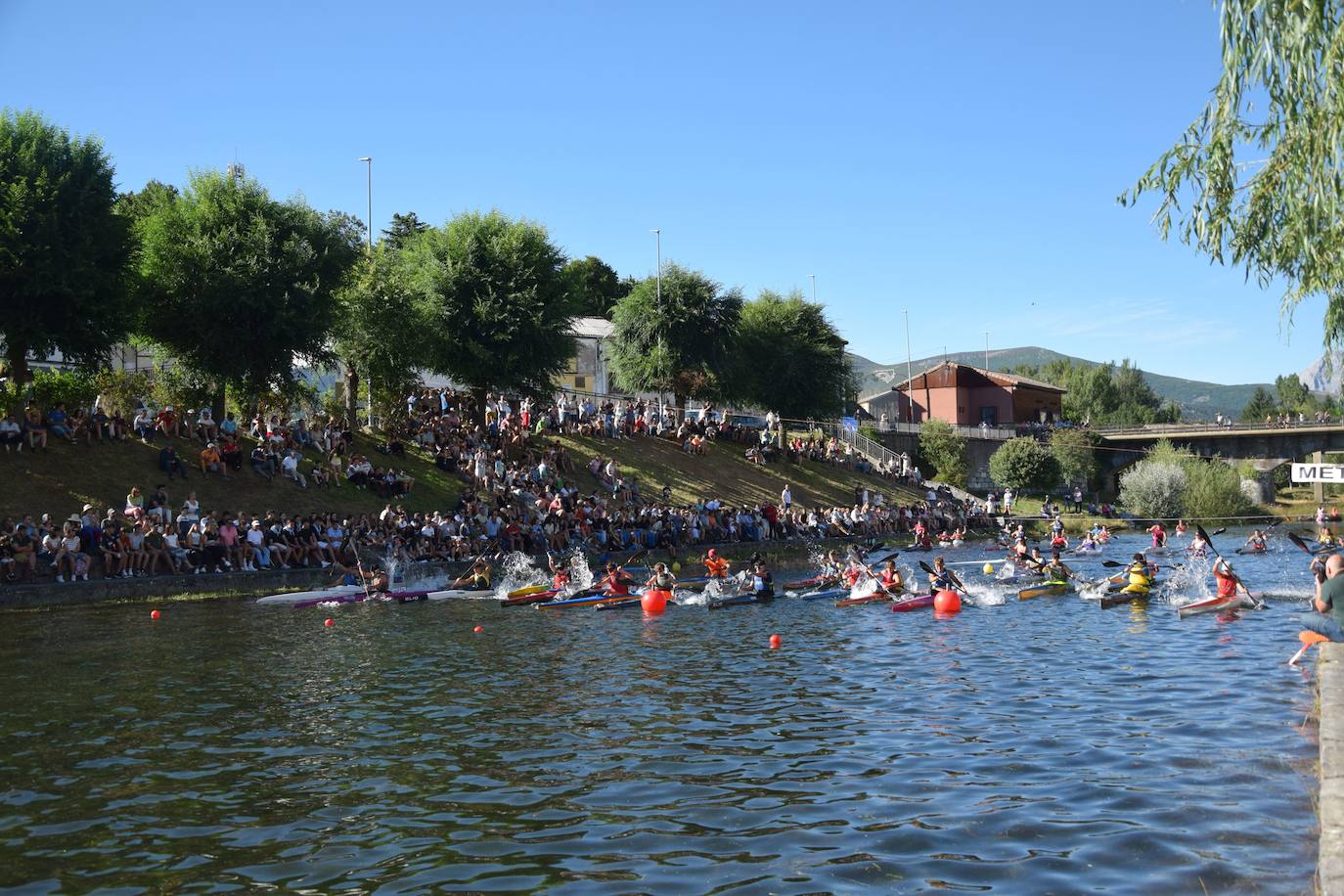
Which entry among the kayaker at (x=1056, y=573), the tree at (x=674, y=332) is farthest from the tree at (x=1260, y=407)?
the kayaker at (x=1056, y=573)

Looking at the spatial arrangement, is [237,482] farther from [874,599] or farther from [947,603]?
[947,603]

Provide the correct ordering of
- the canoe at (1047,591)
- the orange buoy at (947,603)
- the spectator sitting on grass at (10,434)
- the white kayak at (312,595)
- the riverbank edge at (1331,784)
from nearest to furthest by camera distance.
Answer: the riverbank edge at (1331,784) < the orange buoy at (947,603) < the white kayak at (312,595) < the canoe at (1047,591) < the spectator sitting on grass at (10,434)

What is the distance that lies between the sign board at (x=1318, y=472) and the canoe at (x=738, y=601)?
29.9m

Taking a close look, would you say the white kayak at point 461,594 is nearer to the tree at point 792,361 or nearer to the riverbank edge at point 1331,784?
the riverbank edge at point 1331,784

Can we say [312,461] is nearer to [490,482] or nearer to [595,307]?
[490,482]

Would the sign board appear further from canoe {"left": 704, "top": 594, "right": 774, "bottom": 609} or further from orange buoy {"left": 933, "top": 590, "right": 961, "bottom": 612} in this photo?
canoe {"left": 704, "top": 594, "right": 774, "bottom": 609}

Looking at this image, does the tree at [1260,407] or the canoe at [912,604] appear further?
the tree at [1260,407]

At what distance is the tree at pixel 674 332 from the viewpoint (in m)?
57.9

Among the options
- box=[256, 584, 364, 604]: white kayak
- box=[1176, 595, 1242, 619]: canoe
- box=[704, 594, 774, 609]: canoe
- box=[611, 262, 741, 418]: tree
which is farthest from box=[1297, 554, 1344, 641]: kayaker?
box=[611, 262, 741, 418]: tree

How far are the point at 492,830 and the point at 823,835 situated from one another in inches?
107

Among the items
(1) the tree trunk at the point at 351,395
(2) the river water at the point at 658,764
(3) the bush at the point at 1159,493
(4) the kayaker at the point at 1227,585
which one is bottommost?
(2) the river water at the point at 658,764

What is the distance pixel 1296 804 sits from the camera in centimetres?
930

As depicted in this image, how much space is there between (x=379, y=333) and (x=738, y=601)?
66.3 ft

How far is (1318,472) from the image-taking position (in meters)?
46.6
